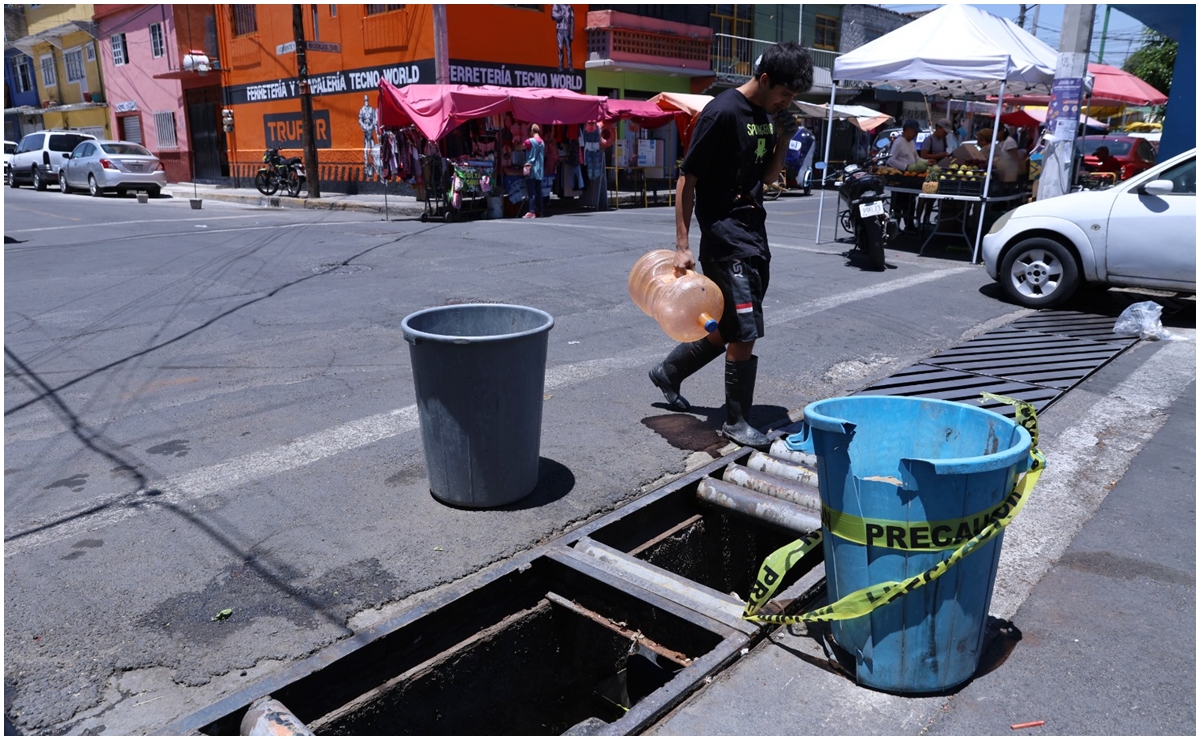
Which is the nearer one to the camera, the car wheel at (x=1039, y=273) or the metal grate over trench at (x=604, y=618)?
the metal grate over trench at (x=604, y=618)

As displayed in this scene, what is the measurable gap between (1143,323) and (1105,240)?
0.99 metres

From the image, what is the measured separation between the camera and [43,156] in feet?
85.9

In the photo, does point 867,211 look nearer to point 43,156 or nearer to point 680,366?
point 680,366

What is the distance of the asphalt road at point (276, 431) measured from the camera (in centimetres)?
295

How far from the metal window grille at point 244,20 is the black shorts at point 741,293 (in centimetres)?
2631

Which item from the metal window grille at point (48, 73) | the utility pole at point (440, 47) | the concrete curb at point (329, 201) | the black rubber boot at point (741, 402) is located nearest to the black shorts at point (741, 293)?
the black rubber boot at point (741, 402)

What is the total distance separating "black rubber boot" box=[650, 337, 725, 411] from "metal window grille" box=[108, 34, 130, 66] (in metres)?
34.5

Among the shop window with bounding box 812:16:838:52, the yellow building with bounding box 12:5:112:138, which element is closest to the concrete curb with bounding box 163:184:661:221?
the yellow building with bounding box 12:5:112:138

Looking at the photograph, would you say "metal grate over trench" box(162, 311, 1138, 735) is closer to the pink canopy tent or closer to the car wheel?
the car wheel

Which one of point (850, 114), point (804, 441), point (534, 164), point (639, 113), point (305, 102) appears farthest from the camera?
point (850, 114)

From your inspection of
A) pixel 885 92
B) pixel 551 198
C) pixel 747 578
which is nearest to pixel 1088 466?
pixel 747 578

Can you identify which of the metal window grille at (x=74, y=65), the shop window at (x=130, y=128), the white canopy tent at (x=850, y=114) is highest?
the metal window grille at (x=74, y=65)

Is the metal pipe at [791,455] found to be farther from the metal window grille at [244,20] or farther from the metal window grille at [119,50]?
the metal window grille at [119,50]

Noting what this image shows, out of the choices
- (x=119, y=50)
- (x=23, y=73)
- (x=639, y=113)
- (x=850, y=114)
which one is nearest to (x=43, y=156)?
(x=119, y=50)
